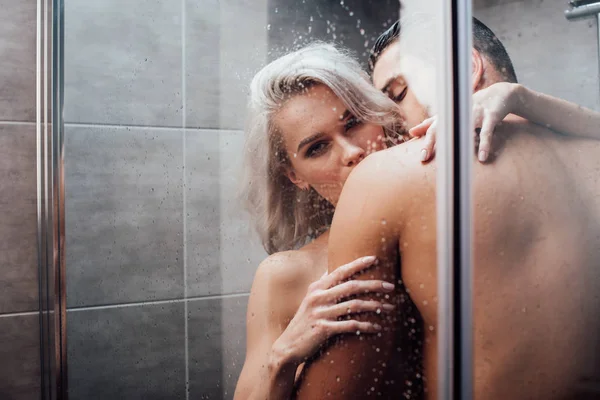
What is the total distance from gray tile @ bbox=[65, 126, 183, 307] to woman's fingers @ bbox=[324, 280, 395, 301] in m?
0.64

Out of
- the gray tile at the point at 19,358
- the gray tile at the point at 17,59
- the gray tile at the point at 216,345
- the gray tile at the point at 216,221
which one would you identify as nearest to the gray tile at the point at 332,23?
the gray tile at the point at 216,221

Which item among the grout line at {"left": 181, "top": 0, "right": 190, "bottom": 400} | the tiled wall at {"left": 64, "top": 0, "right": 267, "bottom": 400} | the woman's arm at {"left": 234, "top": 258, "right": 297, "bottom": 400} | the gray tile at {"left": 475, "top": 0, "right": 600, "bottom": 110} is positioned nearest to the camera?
the gray tile at {"left": 475, "top": 0, "right": 600, "bottom": 110}

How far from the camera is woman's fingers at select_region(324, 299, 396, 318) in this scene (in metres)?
0.49

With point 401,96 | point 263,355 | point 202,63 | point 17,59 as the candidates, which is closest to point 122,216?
point 202,63

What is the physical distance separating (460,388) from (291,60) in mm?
395

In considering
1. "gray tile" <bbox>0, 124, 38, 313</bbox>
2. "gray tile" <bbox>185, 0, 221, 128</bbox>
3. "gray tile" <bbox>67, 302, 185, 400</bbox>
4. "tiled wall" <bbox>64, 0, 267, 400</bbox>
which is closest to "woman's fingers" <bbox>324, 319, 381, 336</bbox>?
"tiled wall" <bbox>64, 0, 267, 400</bbox>

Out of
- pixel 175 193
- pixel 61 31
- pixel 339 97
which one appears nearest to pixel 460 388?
pixel 339 97

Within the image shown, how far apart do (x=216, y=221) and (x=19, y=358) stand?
31.7 inches

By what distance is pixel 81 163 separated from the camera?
4.14 feet

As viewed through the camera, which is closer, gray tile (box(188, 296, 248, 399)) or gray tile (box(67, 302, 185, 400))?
gray tile (box(188, 296, 248, 399))

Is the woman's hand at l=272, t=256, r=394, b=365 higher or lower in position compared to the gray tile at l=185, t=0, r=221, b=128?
lower

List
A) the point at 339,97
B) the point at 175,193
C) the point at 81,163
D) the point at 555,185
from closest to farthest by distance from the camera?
the point at 555,185, the point at 339,97, the point at 175,193, the point at 81,163

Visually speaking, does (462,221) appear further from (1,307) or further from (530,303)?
(1,307)

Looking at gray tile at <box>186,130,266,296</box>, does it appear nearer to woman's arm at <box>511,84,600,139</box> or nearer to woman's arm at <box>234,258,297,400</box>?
woman's arm at <box>234,258,297,400</box>
